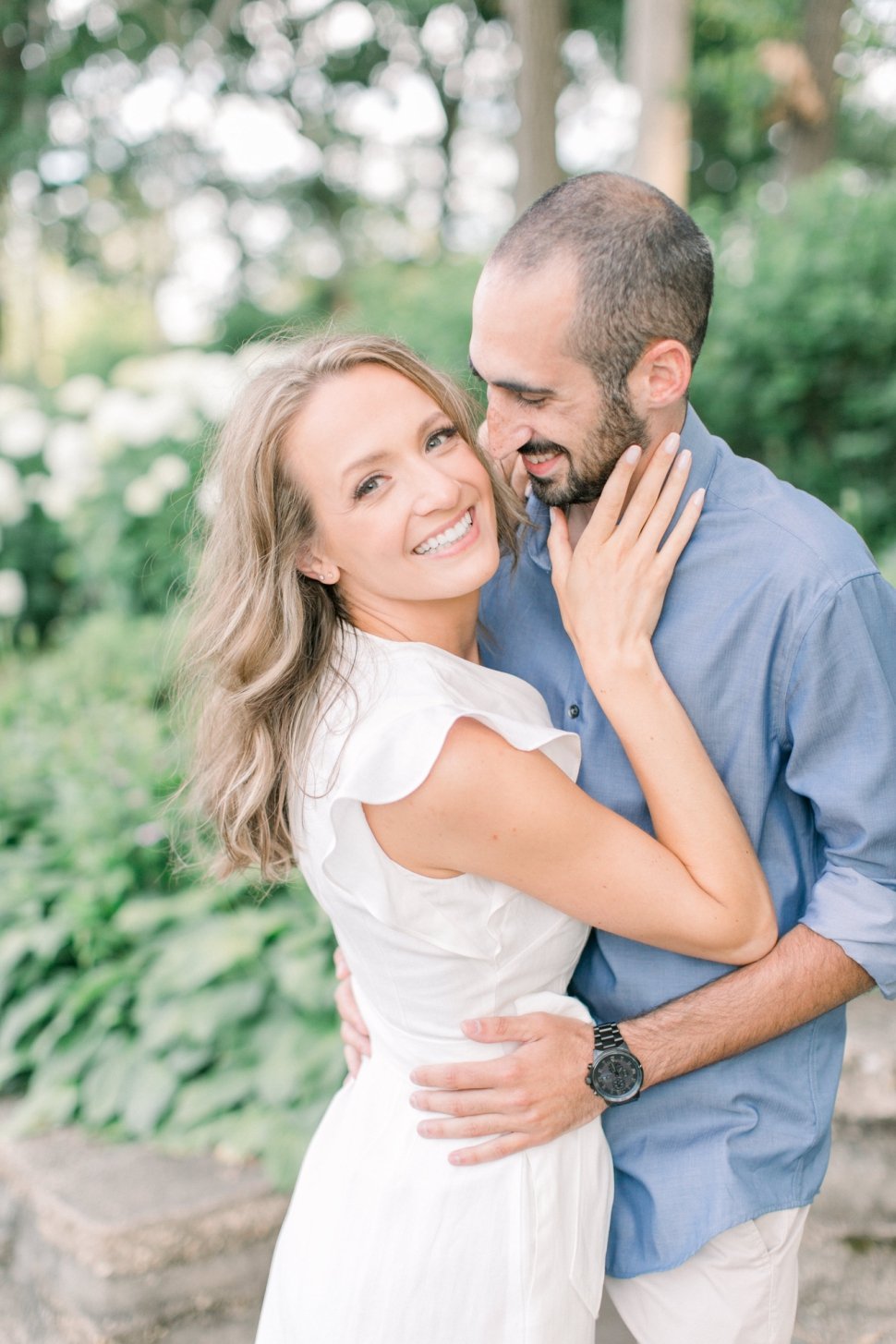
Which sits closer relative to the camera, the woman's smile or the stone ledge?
the woman's smile

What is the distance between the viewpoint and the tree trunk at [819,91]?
10180mm

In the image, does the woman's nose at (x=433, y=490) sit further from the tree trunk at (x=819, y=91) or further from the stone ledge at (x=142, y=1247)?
the tree trunk at (x=819, y=91)

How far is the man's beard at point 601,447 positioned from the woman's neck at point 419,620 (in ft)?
0.77

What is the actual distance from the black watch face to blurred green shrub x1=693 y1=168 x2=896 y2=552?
5.07 m

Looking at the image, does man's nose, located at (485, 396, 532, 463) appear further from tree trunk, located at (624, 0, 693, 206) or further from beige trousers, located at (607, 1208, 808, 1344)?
tree trunk, located at (624, 0, 693, 206)

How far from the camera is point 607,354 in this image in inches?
74.9

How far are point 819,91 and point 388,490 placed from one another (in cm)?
1014

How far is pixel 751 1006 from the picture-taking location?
5.98ft

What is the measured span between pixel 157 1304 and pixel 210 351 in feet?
51.7

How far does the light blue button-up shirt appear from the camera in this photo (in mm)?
1776

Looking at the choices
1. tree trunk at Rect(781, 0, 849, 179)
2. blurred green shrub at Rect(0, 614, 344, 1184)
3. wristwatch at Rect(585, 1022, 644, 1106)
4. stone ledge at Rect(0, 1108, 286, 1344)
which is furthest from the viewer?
tree trunk at Rect(781, 0, 849, 179)

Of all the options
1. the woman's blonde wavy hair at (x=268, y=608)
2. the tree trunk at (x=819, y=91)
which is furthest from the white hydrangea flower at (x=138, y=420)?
the tree trunk at (x=819, y=91)

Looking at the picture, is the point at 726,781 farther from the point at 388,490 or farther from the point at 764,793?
the point at 388,490

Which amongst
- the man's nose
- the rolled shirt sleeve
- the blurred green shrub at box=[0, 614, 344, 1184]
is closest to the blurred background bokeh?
the blurred green shrub at box=[0, 614, 344, 1184]
